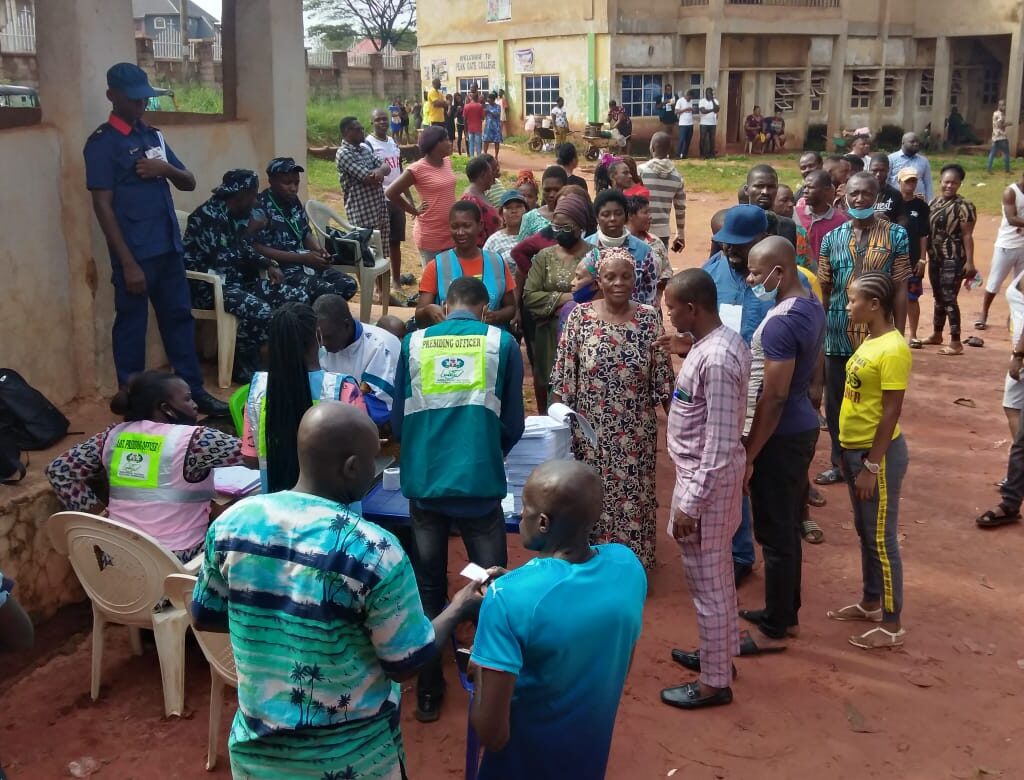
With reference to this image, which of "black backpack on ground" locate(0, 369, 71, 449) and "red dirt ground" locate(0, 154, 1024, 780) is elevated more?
"black backpack on ground" locate(0, 369, 71, 449)

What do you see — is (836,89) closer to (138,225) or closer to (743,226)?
(743,226)

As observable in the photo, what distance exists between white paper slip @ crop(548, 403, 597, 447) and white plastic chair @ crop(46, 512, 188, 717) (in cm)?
177

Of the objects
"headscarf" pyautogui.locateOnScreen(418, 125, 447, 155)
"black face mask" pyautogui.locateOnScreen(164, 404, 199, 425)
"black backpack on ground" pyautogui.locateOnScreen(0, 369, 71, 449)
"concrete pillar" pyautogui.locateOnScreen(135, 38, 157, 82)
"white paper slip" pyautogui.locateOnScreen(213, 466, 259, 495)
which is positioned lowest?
"white paper slip" pyautogui.locateOnScreen(213, 466, 259, 495)

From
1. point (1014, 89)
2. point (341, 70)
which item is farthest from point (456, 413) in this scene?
point (341, 70)

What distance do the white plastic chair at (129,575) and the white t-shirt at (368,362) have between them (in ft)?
4.08

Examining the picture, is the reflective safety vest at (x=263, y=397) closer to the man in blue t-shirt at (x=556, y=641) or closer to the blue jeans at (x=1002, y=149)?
the man in blue t-shirt at (x=556, y=641)

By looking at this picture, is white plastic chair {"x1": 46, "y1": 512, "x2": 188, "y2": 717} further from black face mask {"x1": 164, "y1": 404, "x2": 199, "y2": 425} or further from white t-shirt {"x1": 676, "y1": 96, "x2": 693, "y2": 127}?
white t-shirt {"x1": 676, "y1": 96, "x2": 693, "y2": 127}

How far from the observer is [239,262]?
22.9ft

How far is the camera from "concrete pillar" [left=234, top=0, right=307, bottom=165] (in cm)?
776

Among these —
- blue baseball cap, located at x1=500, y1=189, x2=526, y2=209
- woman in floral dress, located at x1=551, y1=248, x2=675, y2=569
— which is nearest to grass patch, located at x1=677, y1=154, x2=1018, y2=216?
blue baseball cap, located at x1=500, y1=189, x2=526, y2=209

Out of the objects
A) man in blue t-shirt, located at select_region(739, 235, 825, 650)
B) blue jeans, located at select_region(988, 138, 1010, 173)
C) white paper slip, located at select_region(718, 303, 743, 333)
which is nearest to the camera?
man in blue t-shirt, located at select_region(739, 235, 825, 650)

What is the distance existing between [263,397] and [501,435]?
0.97 m

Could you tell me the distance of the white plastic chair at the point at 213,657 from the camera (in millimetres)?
3914

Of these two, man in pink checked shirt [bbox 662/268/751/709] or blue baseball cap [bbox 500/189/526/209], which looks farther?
blue baseball cap [bbox 500/189/526/209]
